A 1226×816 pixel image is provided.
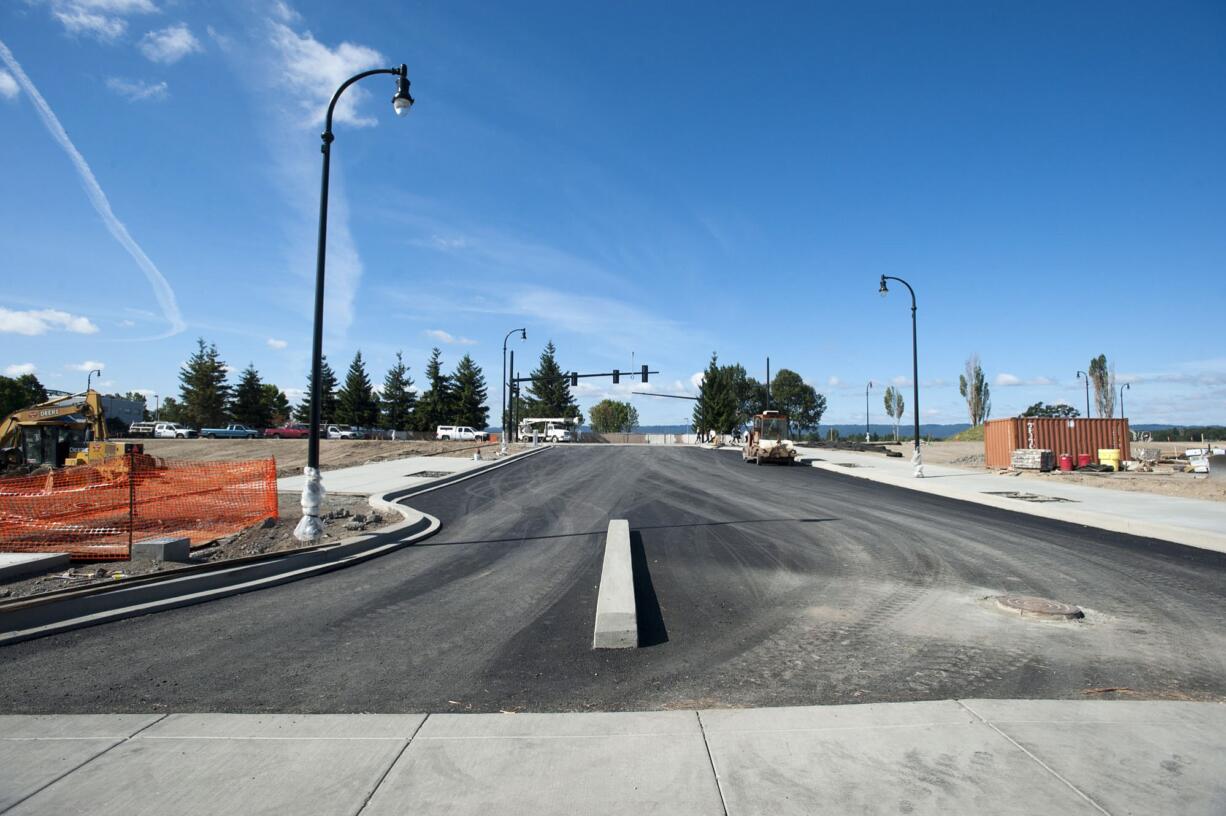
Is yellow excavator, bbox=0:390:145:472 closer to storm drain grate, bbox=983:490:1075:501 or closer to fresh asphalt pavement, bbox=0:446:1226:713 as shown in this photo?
fresh asphalt pavement, bbox=0:446:1226:713

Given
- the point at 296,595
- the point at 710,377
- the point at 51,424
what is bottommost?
the point at 296,595

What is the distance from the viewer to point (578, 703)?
14.1ft

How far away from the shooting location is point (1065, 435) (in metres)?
30.8

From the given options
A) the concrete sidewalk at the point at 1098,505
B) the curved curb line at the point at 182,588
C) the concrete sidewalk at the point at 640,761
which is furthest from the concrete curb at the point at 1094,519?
the curved curb line at the point at 182,588

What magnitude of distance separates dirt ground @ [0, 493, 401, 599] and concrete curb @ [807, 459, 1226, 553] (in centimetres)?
1380

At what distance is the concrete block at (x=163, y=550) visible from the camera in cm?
868

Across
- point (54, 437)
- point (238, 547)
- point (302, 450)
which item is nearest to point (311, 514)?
point (238, 547)

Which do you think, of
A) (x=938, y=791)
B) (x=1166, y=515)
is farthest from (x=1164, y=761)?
(x=1166, y=515)

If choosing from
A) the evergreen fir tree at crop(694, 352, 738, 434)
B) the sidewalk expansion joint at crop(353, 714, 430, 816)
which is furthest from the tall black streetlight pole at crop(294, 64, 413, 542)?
the evergreen fir tree at crop(694, 352, 738, 434)

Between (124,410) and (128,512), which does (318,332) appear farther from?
(124,410)

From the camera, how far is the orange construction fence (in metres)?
10.1

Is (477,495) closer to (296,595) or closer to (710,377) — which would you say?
(296,595)

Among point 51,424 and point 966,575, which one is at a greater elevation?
point 51,424

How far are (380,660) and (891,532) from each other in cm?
923
